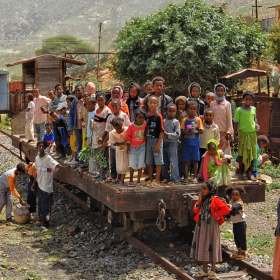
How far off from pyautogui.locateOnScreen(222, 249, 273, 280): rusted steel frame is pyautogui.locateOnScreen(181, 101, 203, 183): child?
1.13m

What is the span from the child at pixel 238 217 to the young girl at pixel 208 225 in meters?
0.45

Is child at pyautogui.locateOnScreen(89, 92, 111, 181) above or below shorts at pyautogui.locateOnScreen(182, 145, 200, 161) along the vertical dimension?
above

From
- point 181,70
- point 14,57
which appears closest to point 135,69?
point 181,70

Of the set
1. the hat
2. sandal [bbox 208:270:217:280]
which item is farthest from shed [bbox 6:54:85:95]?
sandal [bbox 208:270:217:280]

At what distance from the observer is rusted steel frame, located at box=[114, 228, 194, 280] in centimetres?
679

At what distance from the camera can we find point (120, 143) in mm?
7613

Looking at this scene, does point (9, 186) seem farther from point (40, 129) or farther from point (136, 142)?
point (136, 142)

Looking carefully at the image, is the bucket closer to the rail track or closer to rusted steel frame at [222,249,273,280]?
the rail track

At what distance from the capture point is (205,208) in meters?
6.82

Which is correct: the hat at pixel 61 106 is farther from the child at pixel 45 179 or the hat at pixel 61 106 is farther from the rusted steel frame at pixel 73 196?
the rusted steel frame at pixel 73 196

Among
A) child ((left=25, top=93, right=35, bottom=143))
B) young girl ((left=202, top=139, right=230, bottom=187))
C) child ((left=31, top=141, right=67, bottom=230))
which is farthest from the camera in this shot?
child ((left=25, top=93, right=35, bottom=143))

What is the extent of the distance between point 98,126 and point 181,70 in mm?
12285

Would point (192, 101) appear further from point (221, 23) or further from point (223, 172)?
point (221, 23)

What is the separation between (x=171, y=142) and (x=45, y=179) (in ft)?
9.73
